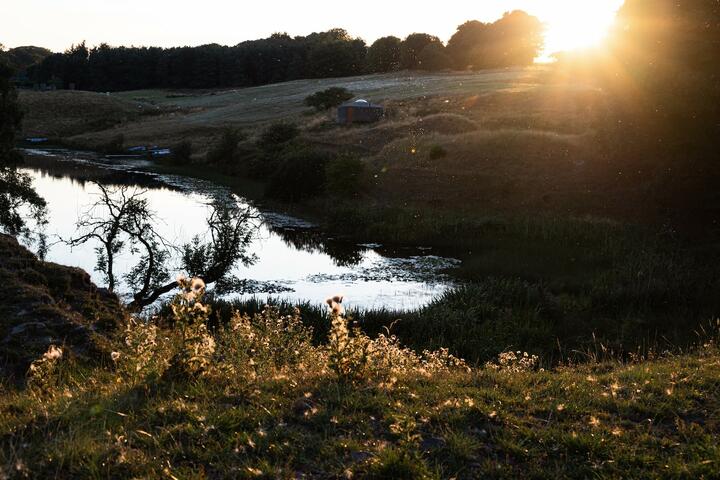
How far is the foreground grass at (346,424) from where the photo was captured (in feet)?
14.8

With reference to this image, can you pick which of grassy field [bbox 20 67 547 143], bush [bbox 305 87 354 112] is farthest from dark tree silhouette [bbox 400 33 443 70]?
bush [bbox 305 87 354 112]

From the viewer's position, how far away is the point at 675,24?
25.0 metres

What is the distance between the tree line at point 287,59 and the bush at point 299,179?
78.3 m

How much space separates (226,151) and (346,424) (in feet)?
180

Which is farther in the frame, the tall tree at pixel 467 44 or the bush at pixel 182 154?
the tall tree at pixel 467 44

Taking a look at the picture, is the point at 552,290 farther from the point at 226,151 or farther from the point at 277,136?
the point at 226,151

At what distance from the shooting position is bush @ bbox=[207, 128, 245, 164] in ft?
188

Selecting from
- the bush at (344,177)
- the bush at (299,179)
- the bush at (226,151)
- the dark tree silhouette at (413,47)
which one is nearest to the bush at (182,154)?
the bush at (226,151)

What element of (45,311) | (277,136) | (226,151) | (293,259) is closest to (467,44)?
(277,136)

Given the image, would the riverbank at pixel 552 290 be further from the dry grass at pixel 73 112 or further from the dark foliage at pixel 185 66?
the dark foliage at pixel 185 66

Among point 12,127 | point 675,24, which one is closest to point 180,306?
point 675,24

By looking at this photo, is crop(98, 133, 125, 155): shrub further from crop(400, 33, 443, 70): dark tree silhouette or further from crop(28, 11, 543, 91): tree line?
crop(400, 33, 443, 70): dark tree silhouette

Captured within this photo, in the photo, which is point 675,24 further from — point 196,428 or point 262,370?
point 196,428

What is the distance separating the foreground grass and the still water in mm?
13165
